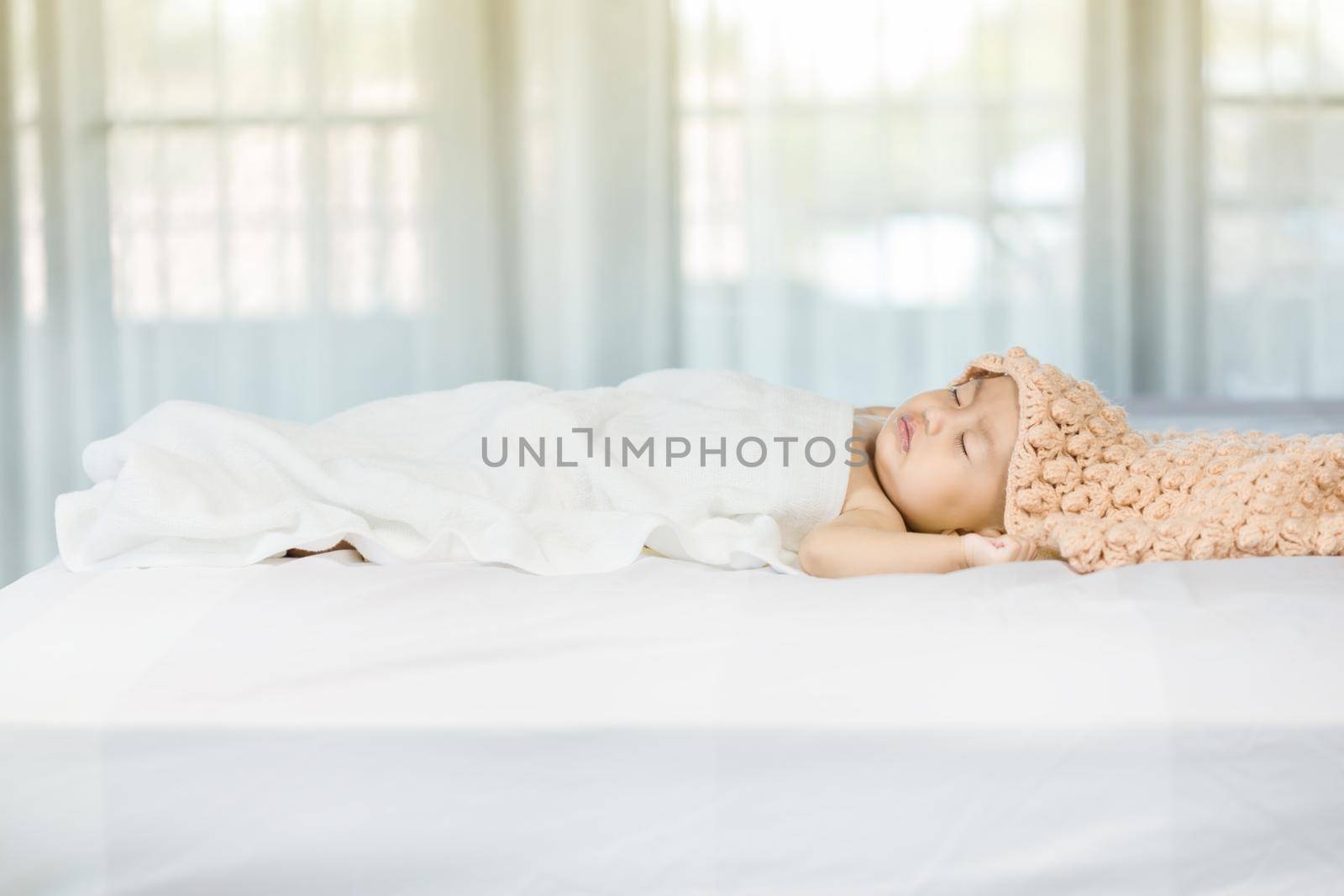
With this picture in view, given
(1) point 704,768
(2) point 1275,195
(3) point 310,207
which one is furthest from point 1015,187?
(1) point 704,768

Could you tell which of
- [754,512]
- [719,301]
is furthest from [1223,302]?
[754,512]

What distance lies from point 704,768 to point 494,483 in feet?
1.85

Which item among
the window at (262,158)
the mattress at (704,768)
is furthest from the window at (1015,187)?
the mattress at (704,768)

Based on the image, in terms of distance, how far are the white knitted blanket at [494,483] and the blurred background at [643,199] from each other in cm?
188

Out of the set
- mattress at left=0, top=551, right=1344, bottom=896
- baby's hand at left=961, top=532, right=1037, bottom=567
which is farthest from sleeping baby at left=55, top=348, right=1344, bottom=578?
mattress at left=0, top=551, right=1344, bottom=896

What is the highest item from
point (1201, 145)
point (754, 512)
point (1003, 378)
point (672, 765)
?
point (1201, 145)

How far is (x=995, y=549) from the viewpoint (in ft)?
3.85

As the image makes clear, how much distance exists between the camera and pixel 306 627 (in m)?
0.98

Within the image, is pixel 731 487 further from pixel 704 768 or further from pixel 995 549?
pixel 704 768

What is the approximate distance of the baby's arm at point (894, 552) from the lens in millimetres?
1183

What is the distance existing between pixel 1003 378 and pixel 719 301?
2003 millimetres

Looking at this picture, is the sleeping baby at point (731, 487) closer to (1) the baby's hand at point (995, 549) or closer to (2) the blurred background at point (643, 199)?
(1) the baby's hand at point (995, 549)

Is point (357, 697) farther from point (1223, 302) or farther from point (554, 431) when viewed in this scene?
point (1223, 302)

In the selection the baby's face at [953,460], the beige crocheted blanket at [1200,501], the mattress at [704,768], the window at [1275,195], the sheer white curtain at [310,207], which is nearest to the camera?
the mattress at [704,768]
